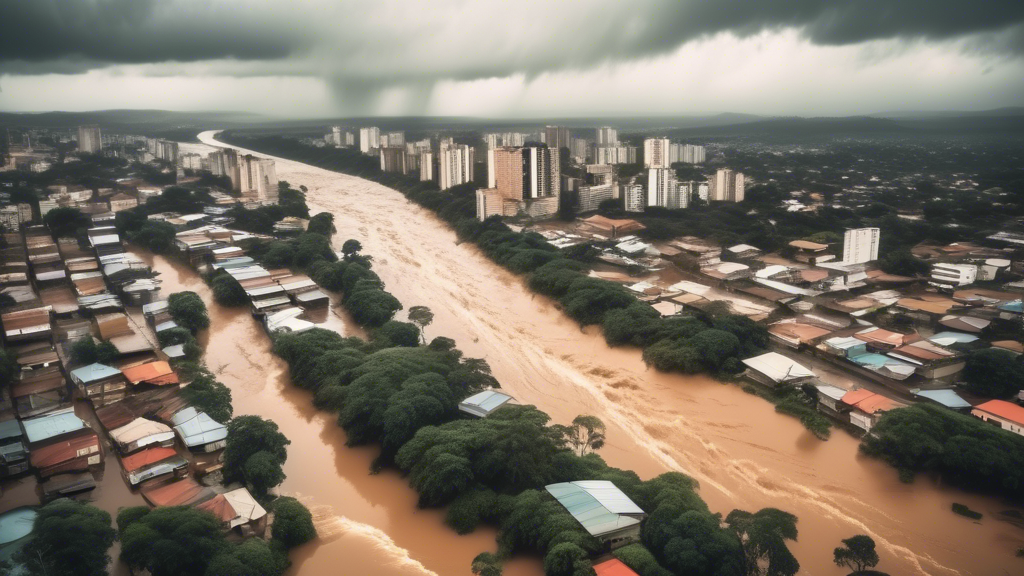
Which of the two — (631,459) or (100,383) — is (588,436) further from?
(100,383)

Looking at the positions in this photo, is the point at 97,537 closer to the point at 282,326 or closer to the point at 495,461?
the point at 495,461

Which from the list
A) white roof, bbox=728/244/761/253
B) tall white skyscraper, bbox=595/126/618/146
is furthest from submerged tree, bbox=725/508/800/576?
tall white skyscraper, bbox=595/126/618/146

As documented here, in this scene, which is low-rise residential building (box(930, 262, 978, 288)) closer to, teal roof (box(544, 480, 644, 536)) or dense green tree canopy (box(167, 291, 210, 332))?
teal roof (box(544, 480, 644, 536))

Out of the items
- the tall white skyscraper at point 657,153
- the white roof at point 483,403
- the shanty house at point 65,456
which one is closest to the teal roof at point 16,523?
the shanty house at point 65,456

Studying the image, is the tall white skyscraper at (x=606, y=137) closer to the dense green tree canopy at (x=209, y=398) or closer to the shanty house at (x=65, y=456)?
the dense green tree canopy at (x=209, y=398)

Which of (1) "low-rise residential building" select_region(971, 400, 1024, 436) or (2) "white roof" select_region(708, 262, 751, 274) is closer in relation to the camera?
(1) "low-rise residential building" select_region(971, 400, 1024, 436)
